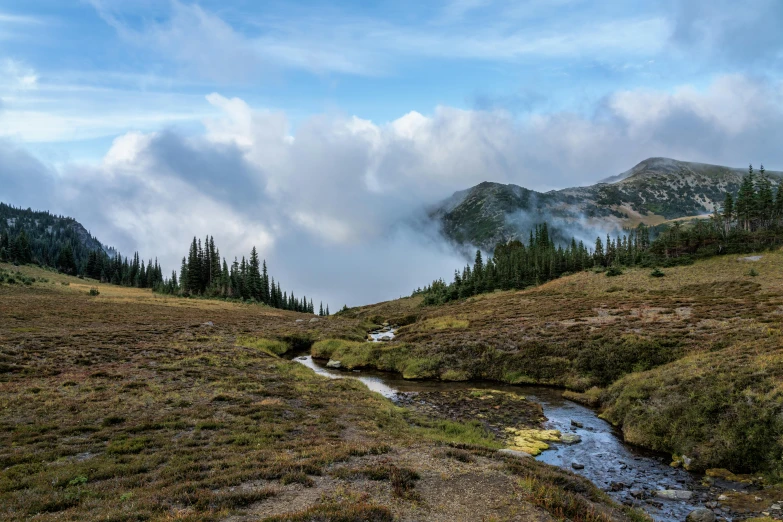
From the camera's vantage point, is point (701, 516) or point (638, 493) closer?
point (701, 516)

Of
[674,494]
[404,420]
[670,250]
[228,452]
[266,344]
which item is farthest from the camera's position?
[670,250]

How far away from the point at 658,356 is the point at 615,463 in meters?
17.8

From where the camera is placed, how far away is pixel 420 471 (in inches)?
565

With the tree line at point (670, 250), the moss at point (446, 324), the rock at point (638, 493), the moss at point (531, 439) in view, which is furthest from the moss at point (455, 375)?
the tree line at point (670, 250)

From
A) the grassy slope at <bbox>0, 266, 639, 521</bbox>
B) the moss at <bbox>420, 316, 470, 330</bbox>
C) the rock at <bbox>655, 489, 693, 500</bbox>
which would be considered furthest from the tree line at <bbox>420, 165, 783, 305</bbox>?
the grassy slope at <bbox>0, 266, 639, 521</bbox>

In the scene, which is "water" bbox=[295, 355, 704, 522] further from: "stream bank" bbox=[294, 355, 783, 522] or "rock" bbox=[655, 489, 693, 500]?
"rock" bbox=[655, 489, 693, 500]

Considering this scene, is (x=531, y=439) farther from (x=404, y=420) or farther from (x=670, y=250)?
(x=670, y=250)

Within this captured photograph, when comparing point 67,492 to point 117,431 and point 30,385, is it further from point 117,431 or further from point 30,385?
point 30,385

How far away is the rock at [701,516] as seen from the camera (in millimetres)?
13821

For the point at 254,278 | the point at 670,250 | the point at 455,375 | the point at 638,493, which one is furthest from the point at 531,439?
the point at 254,278

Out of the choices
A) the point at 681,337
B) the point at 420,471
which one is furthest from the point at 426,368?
the point at 420,471

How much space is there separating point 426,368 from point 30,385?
1281 inches

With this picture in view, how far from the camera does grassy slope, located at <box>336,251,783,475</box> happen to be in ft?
63.8

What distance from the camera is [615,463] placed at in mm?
19672
